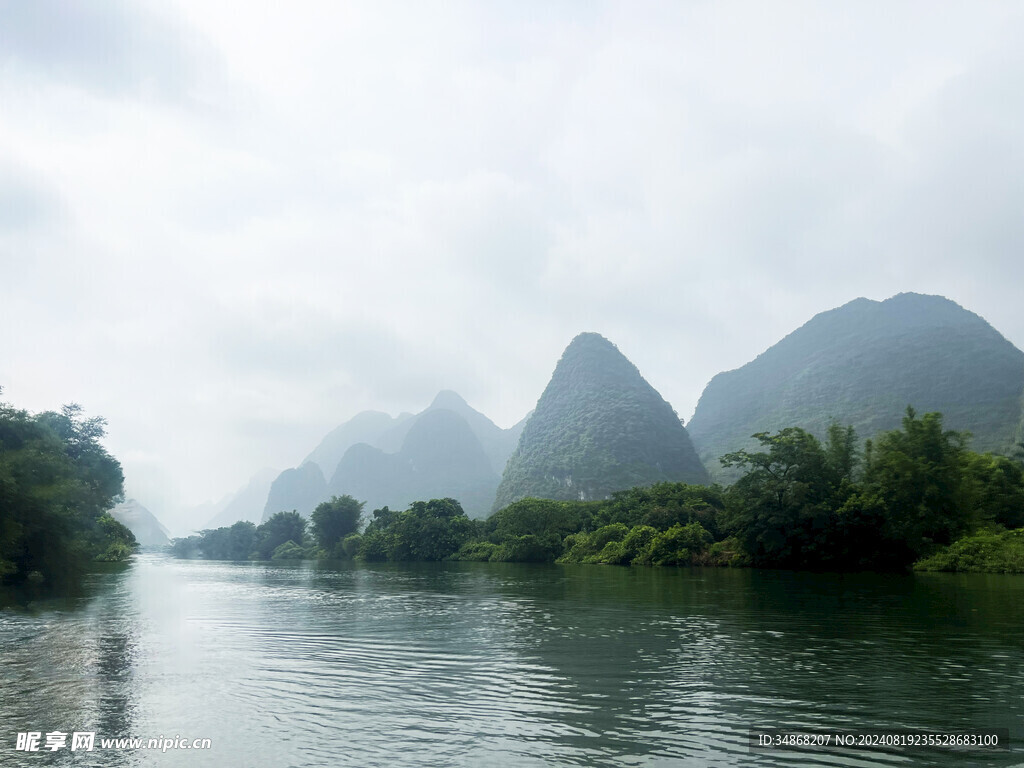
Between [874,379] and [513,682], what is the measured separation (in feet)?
474

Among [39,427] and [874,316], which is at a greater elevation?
[874,316]

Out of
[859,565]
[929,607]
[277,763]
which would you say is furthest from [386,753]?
[859,565]

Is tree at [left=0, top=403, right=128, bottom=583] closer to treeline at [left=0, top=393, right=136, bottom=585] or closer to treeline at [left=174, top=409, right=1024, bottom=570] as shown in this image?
treeline at [left=0, top=393, right=136, bottom=585]

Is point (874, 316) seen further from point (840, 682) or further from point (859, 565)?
point (840, 682)

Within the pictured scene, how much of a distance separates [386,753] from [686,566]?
48134 millimetres

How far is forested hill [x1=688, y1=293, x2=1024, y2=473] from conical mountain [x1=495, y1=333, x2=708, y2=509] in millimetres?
13402

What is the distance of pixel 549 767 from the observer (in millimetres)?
6812

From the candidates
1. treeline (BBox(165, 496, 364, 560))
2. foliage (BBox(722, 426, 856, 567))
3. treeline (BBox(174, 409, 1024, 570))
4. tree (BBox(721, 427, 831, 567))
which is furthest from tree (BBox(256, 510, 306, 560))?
tree (BBox(721, 427, 831, 567))

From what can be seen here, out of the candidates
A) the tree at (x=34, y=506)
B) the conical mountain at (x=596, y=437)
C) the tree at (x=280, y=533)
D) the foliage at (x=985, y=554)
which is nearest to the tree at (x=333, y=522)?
the tree at (x=280, y=533)

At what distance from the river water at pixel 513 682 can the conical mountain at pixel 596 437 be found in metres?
107

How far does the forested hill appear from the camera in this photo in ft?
379

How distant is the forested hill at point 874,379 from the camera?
11544cm

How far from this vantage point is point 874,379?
136m

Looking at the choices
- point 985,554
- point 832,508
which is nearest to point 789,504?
point 832,508
